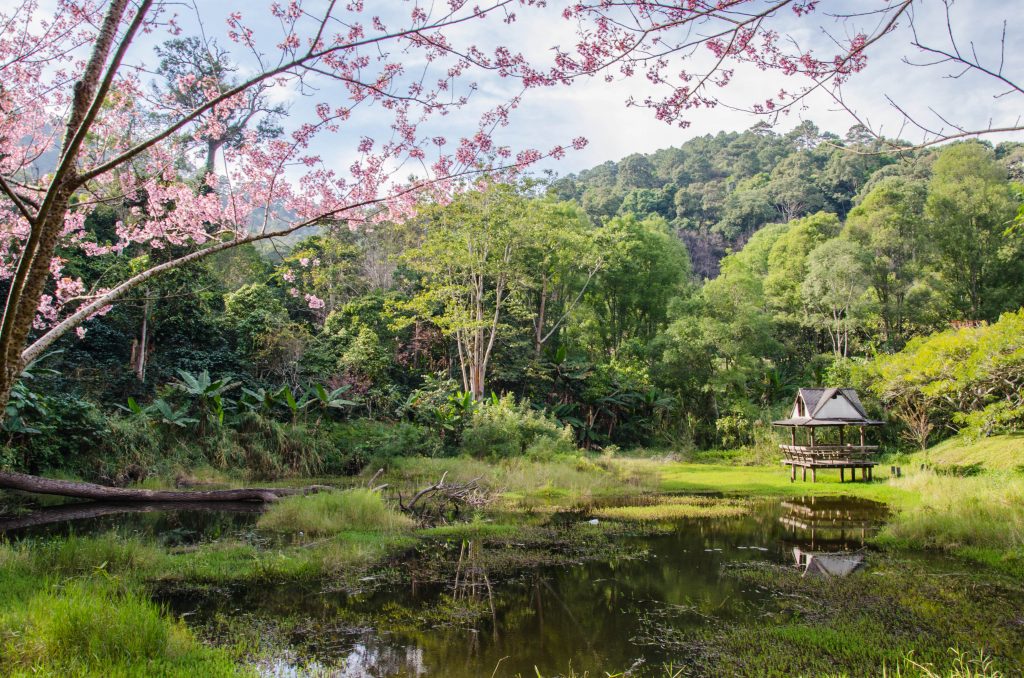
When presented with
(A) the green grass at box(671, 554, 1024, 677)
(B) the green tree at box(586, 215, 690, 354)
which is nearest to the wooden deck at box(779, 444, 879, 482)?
(A) the green grass at box(671, 554, 1024, 677)

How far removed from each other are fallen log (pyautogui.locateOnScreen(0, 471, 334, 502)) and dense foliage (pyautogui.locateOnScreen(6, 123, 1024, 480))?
4.24ft

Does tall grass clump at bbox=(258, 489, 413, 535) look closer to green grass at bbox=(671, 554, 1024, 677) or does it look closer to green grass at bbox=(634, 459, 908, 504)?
green grass at bbox=(671, 554, 1024, 677)

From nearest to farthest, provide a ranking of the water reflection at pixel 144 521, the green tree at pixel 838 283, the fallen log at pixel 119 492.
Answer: the water reflection at pixel 144 521, the fallen log at pixel 119 492, the green tree at pixel 838 283

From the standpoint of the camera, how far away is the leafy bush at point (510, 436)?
18.3 meters

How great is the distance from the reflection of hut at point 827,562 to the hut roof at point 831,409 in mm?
10933

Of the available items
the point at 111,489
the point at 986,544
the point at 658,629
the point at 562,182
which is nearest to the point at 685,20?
the point at 658,629

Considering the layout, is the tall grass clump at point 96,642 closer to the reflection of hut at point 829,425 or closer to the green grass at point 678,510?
the green grass at point 678,510

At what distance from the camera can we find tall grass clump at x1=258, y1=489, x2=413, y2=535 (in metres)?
9.45

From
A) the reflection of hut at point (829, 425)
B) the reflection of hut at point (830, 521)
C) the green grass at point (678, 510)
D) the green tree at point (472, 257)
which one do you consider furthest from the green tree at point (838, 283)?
the green grass at point (678, 510)

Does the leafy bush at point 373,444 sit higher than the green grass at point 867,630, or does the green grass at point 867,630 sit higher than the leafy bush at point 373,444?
the leafy bush at point 373,444

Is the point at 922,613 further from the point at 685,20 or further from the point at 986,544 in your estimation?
the point at 685,20

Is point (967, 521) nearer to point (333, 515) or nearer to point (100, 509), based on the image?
point (333, 515)

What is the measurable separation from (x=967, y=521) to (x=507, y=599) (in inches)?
305

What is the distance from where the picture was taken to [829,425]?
18.7 m
